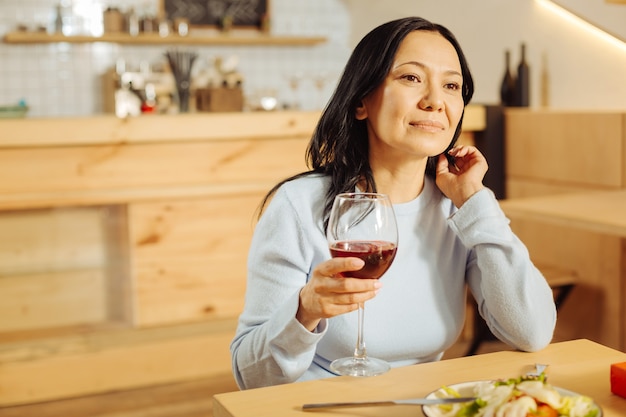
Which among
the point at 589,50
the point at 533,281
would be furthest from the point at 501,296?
the point at 589,50

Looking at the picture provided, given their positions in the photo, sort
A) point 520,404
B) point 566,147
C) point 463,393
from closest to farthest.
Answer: point 520,404, point 463,393, point 566,147

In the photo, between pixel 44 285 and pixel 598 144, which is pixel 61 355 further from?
pixel 598 144

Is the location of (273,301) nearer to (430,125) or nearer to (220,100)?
(430,125)

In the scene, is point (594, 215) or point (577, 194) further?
point (577, 194)

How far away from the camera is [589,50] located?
13.6ft

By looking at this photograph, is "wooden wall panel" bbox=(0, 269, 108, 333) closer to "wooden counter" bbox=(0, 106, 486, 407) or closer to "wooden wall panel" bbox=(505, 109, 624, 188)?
"wooden counter" bbox=(0, 106, 486, 407)

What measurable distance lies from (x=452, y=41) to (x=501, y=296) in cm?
50

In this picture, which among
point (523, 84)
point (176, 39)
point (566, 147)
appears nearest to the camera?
point (566, 147)

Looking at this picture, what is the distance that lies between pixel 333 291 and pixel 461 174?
21.8 inches

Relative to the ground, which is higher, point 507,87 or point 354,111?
point 507,87

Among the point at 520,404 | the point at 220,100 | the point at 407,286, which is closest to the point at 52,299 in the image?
the point at 220,100

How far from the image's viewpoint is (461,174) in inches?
63.3

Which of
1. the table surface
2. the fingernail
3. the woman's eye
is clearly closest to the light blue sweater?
the woman's eye

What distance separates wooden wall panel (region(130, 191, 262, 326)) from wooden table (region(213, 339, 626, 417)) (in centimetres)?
222
